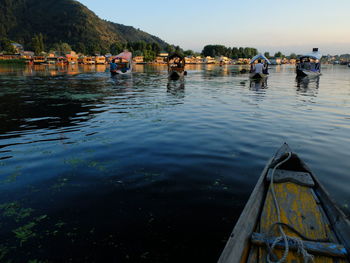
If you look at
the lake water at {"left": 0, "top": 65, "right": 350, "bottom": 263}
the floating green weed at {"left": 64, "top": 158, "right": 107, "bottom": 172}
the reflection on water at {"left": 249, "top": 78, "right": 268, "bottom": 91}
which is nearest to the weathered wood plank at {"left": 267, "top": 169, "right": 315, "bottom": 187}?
the lake water at {"left": 0, "top": 65, "right": 350, "bottom": 263}

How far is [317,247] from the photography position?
3.04 meters

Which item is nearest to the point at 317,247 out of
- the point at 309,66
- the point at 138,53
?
the point at 309,66

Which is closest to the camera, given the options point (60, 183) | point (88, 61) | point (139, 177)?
point (60, 183)

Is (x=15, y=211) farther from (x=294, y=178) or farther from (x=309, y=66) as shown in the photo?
(x=309, y=66)

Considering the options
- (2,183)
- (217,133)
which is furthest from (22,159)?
(217,133)

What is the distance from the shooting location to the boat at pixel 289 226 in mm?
2973

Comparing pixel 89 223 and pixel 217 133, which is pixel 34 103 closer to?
pixel 217 133

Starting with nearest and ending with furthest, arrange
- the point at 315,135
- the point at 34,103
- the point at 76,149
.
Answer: the point at 76,149, the point at 315,135, the point at 34,103

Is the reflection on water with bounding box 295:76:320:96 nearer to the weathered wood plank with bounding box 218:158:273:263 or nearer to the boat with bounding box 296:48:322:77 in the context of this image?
the boat with bounding box 296:48:322:77

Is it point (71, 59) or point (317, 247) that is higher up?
point (71, 59)

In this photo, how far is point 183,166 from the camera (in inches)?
277

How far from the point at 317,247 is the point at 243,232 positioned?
949 millimetres

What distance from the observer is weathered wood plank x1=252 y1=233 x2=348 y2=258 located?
2.97m

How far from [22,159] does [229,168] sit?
21.4ft
